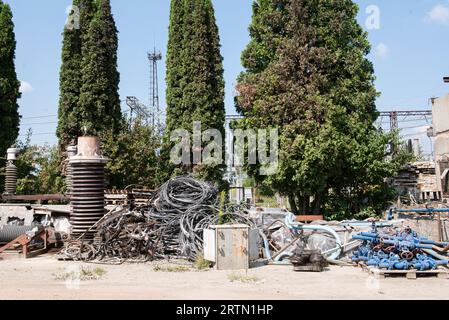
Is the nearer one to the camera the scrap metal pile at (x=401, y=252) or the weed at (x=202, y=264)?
the scrap metal pile at (x=401, y=252)

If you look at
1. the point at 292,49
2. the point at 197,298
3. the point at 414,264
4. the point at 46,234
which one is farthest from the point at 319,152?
the point at 197,298

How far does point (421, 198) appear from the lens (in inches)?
948

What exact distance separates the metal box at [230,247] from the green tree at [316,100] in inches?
307

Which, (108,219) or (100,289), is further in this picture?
(108,219)

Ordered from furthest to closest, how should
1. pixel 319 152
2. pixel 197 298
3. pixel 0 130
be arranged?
pixel 0 130 → pixel 319 152 → pixel 197 298

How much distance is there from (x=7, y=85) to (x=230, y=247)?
20441 millimetres

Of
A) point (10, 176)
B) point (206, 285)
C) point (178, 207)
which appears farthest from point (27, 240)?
point (10, 176)

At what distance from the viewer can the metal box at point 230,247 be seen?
11.3 m

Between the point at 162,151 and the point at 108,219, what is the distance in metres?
12.5

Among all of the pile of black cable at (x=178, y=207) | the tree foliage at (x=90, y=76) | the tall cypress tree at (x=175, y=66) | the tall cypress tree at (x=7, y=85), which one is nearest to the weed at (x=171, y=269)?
the pile of black cable at (x=178, y=207)

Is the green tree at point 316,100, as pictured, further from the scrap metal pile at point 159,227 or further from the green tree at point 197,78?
the scrap metal pile at point 159,227

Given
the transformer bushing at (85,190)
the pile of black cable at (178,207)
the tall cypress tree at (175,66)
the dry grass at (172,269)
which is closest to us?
the dry grass at (172,269)

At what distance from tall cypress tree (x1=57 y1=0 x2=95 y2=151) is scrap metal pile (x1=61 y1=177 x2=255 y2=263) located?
12532mm
